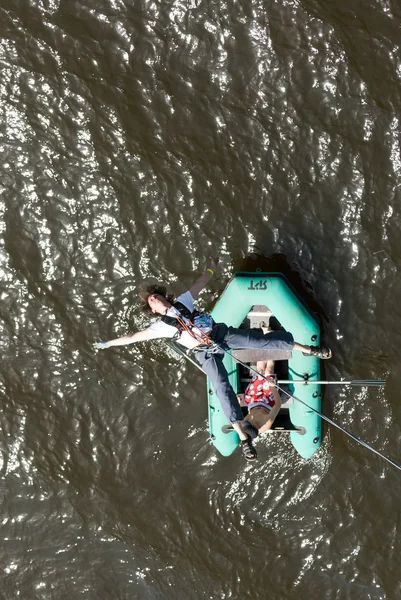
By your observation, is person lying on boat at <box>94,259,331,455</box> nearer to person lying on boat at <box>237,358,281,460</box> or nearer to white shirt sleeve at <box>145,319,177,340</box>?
white shirt sleeve at <box>145,319,177,340</box>

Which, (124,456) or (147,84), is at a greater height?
(147,84)

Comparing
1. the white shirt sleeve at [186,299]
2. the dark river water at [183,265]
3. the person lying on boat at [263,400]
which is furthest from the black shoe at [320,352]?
the white shirt sleeve at [186,299]

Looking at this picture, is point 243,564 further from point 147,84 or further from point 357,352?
point 147,84

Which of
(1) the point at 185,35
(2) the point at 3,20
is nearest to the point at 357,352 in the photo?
(1) the point at 185,35

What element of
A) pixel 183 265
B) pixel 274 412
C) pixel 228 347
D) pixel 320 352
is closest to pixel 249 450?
pixel 274 412

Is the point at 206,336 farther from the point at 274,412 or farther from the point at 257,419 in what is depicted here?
the point at 274,412

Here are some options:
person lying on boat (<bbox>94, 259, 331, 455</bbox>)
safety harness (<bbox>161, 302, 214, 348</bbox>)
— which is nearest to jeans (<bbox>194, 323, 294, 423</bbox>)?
person lying on boat (<bbox>94, 259, 331, 455</bbox>)
